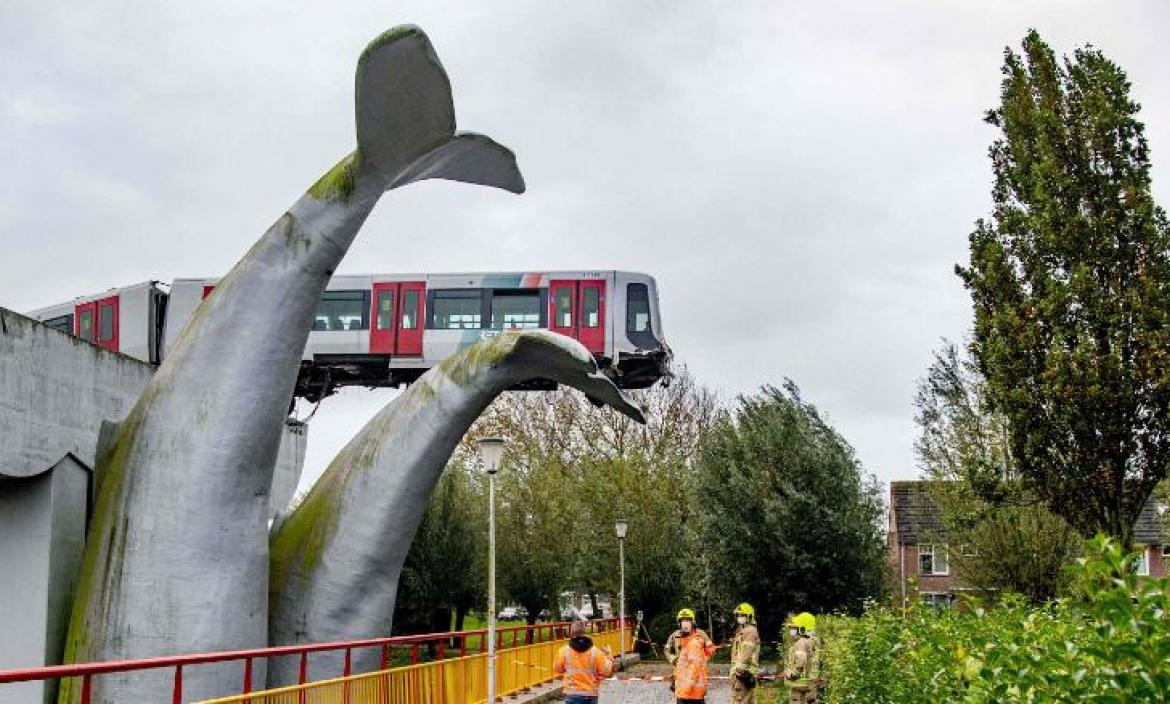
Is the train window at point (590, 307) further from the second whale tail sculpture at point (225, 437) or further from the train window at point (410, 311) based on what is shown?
the second whale tail sculpture at point (225, 437)

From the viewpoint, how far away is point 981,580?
120 ft

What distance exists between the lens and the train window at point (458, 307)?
3538 cm

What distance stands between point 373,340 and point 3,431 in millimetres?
21258

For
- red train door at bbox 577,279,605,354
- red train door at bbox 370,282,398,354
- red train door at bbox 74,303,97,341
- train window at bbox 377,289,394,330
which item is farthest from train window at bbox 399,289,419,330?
red train door at bbox 74,303,97,341

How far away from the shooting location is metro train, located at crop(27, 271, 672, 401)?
1369 inches

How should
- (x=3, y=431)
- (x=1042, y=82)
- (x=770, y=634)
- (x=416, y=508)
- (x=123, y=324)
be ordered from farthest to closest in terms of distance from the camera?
(x=123, y=324), (x=770, y=634), (x=1042, y=82), (x=416, y=508), (x=3, y=431)

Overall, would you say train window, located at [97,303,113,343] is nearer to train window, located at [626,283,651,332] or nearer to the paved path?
train window, located at [626,283,651,332]

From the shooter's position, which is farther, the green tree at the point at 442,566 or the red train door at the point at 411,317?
the green tree at the point at 442,566

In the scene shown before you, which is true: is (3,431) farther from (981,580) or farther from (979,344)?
(981,580)

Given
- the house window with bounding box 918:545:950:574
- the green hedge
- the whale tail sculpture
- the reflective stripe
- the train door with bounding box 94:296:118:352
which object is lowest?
the reflective stripe

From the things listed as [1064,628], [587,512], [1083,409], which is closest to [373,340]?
[587,512]

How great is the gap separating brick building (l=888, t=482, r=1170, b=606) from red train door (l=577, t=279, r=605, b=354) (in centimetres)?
1401

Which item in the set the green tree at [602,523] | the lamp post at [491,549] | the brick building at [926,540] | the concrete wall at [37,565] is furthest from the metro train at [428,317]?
the concrete wall at [37,565]

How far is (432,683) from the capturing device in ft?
55.2
